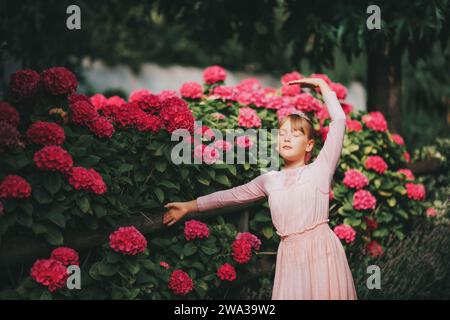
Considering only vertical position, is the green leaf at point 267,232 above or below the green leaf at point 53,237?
below

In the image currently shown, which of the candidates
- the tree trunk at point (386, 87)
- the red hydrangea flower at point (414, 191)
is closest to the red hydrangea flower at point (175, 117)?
the red hydrangea flower at point (414, 191)

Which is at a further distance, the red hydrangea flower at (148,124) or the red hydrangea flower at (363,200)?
the red hydrangea flower at (363,200)

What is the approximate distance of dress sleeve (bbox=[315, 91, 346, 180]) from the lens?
10.8 ft

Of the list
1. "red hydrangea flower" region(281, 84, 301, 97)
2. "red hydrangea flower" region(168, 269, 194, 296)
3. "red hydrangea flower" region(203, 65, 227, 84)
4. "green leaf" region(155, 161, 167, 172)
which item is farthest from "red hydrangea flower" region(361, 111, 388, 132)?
"red hydrangea flower" region(168, 269, 194, 296)

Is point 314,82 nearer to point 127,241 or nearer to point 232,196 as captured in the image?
point 232,196

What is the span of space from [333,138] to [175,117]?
1.11 m

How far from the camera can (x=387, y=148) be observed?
5.45 m

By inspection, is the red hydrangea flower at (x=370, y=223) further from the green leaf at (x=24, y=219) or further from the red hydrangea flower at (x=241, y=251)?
the green leaf at (x=24, y=219)

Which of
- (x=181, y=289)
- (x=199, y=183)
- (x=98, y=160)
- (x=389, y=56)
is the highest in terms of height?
(x=389, y=56)

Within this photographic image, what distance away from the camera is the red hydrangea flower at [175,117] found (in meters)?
3.94

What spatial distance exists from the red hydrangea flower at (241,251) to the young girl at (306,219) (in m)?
0.94

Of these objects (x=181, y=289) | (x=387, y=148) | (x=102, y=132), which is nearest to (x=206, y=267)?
(x=181, y=289)

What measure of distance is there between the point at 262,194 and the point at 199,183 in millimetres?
815
